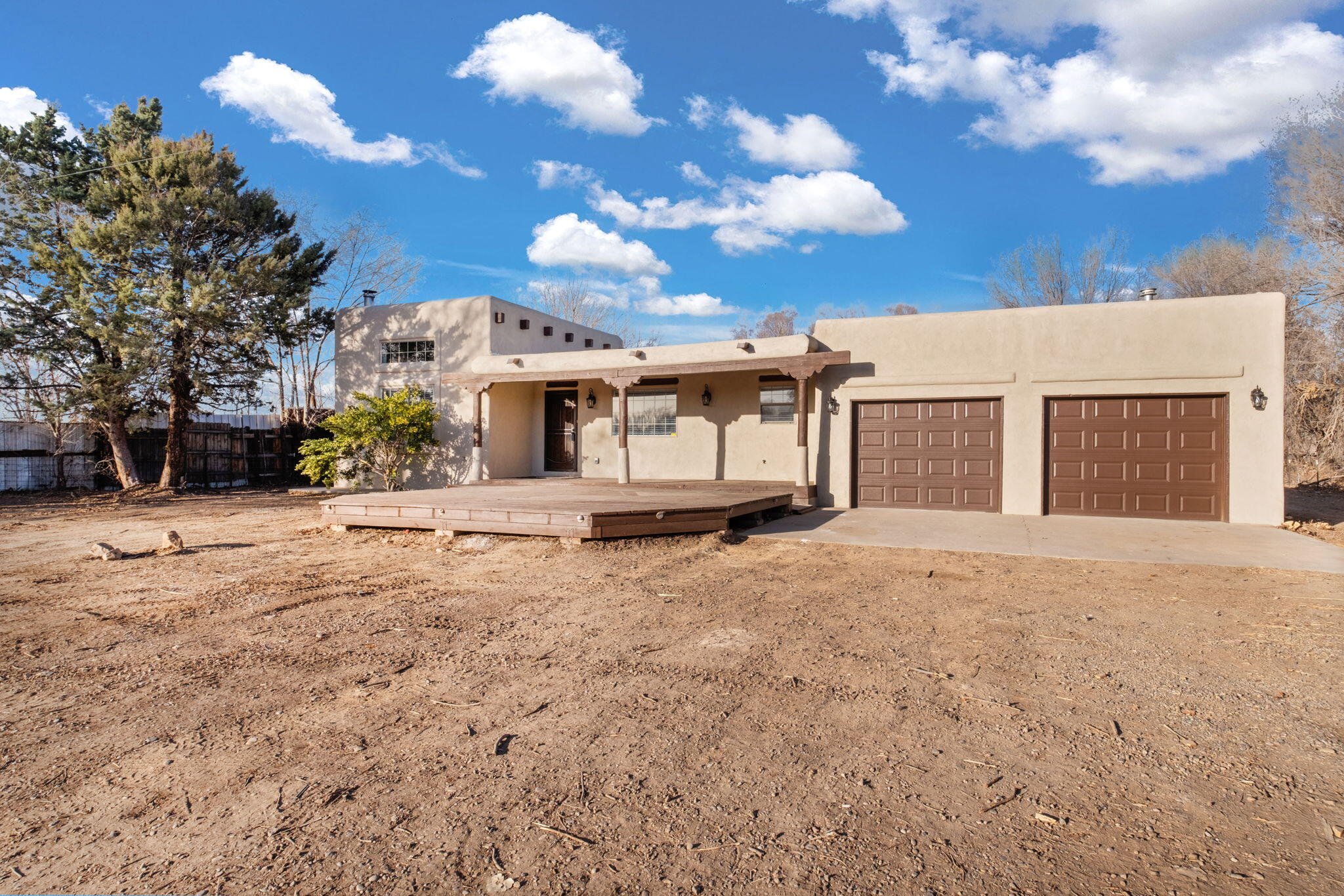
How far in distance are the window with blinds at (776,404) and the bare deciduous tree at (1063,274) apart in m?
12.9

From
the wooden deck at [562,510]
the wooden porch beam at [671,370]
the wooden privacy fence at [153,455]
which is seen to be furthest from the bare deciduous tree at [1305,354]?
the wooden privacy fence at [153,455]

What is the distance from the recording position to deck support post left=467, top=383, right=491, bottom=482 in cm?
1309

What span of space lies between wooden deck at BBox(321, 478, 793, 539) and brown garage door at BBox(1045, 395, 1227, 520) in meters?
4.30

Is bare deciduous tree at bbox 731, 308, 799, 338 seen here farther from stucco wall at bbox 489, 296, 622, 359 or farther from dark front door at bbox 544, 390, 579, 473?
dark front door at bbox 544, 390, 579, 473

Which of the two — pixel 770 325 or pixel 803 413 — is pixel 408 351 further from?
pixel 770 325

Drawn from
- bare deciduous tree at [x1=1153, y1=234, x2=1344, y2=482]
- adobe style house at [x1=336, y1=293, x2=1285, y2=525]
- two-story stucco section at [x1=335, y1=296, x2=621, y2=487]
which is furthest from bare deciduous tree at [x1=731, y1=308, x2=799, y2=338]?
adobe style house at [x1=336, y1=293, x2=1285, y2=525]

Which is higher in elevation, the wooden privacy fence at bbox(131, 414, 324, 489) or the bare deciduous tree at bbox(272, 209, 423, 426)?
the bare deciduous tree at bbox(272, 209, 423, 426)

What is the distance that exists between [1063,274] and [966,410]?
1462 centimetres

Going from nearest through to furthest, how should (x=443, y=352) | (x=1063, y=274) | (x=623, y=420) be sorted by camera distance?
1. (x=623, y=420)
2. (x=443, y=352)
3. (x=1063, y=274)

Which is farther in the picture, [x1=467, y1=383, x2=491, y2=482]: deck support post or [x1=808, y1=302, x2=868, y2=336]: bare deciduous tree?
[x1=808, y1=302, x2=868, y2=336]: bare deciduous tree

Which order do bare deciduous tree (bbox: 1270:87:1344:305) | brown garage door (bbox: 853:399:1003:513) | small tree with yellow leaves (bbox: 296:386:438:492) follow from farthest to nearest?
bare deciduous tree (bbox: 1270:87:1344:305), small tree with yellow leaves (bbox: 296:386:438:492), brown garage door (bbox: 853:399:1003:513)

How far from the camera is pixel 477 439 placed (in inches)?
524

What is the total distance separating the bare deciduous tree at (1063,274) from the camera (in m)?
20.7

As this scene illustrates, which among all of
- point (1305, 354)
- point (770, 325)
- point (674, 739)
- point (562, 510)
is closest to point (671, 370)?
point (562, 510)
